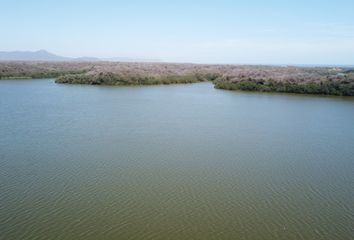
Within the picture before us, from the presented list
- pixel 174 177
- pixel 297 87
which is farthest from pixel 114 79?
pixel 174 177

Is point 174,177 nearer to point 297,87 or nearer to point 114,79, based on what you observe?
point 297,87

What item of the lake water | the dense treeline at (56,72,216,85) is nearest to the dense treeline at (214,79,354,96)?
the dense treeline at (56,72,216,85)

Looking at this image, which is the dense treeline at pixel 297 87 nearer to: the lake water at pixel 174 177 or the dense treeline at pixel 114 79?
the dense treeline at pixel 114 79

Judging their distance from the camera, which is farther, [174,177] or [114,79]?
[114,79]

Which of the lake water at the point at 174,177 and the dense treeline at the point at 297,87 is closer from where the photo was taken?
the lake water at the point at 174,177

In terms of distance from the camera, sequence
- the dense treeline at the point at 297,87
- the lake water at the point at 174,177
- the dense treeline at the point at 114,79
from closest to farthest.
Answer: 1. the lake water at the point at 174,177
2. the dense treeline at the point at 297,87
3. the dense treeline at the point at 114,79

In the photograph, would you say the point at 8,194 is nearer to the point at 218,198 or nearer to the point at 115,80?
the point at 218,198

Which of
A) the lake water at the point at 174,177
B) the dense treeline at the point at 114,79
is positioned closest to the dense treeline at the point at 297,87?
the dense treeline at the point at 114,79

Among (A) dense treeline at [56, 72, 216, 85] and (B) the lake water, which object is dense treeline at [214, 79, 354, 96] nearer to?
(A) dense treeline at [56, 72, 216, 85]

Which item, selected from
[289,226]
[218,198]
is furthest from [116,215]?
[289,226]

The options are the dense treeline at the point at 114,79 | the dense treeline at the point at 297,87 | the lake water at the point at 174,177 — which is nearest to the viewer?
the lake water at the point at 174,177
